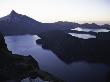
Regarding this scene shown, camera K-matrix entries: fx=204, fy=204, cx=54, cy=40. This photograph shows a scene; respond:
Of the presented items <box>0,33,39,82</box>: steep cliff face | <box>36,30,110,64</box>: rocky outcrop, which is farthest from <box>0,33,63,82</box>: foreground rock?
<box>36,30,110,64</box>: rocky outcrop

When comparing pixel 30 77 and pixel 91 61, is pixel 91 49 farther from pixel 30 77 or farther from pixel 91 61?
pixel 30 77

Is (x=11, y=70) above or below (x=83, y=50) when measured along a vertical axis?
above

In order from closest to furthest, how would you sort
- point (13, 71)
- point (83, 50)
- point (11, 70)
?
point (13, 71) → point (11, 70) → point (83, 50)

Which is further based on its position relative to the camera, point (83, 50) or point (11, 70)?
point (83, 50)

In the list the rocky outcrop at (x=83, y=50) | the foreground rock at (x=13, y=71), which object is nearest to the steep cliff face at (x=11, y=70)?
the foreground rock at (x=13, y=71)

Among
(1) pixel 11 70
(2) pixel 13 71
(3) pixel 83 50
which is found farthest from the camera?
(3) pixel 83 50

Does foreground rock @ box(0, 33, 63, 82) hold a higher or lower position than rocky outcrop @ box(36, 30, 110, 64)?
higher

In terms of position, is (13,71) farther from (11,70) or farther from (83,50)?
(83,50)

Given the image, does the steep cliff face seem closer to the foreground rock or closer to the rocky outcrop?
the foreground rock

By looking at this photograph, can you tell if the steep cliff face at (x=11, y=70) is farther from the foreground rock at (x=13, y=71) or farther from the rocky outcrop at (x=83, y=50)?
the rocky outcrop at (x=83, y=50)

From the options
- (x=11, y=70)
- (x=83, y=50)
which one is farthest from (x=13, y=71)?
(x=83, y=50)

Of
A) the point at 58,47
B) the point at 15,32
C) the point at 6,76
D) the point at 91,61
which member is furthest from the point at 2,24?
the point at 6,76
